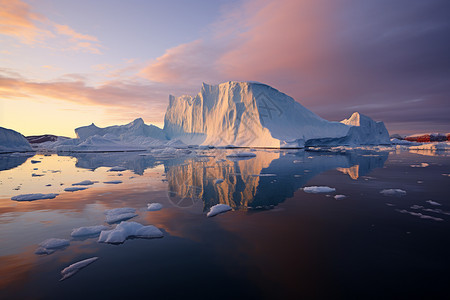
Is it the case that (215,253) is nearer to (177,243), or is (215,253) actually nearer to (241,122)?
(177,243)

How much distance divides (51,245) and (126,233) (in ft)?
3.32

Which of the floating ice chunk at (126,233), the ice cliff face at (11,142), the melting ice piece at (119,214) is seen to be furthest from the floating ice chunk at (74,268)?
the ice cliff face at (11,142)

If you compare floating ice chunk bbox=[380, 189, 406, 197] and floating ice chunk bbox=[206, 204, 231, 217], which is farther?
floating ice chunk bbox=[380, 189, 406, 197]

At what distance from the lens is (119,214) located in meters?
4.79

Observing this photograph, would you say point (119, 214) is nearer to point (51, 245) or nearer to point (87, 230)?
point (87, 230)

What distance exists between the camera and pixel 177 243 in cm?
349

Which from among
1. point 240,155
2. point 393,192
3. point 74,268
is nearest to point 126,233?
point 74,268

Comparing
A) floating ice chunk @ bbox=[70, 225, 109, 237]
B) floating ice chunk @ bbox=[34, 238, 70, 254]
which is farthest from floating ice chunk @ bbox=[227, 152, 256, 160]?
floating ice chunk @ bbox=[34, 238, 70, 254]

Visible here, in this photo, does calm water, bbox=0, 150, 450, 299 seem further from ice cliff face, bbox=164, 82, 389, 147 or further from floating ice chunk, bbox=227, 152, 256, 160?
ice cliff face, bbox=164, 82, 389, 147

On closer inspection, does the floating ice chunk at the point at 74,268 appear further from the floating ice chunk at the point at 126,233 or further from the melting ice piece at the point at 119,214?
the melting ice piece at the point at 119,214

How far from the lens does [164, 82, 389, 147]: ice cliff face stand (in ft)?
130

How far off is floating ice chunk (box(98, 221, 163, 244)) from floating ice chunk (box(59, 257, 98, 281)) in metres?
0.58

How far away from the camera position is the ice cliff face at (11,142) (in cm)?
3194

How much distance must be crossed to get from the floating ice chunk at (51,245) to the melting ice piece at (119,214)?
957 millimetres
